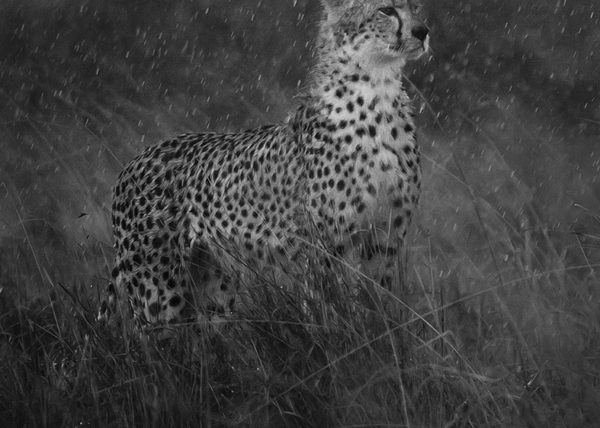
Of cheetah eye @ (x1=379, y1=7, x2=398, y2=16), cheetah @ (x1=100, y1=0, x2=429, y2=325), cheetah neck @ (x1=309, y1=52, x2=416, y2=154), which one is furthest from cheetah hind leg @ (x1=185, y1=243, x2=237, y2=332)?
cheetah eye @ (x1=379, y1=7, x2=398, y2=16)

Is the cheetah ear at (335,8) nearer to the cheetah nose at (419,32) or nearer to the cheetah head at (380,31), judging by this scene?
the cheetah head at (380,31)

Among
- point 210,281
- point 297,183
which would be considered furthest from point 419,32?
point 210,281

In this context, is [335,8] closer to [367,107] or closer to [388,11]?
[388,11]

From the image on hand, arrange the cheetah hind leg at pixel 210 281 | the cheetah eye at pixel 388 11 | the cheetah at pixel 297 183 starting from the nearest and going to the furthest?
the cheetah at pixel 297 183
the cheetah eye at pixel 388 11
the cheetah hind leg at pixel 210 281

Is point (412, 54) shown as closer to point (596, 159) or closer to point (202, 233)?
point (202, 233)

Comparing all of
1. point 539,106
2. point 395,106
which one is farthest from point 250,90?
point 395,106

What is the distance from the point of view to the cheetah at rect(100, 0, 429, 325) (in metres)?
3.58

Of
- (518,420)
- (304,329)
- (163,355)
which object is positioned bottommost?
(163,355)

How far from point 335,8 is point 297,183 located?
0.61m

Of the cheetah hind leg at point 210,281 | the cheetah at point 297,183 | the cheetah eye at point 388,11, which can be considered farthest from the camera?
the cheetah hind leg at point 210,281

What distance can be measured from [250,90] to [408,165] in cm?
290

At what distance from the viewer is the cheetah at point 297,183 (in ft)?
11.7

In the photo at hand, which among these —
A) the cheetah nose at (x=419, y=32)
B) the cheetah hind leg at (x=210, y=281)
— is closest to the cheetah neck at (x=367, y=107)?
the cheetah nose at (x=419, y=32)

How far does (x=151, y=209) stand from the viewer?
413 centimetres
